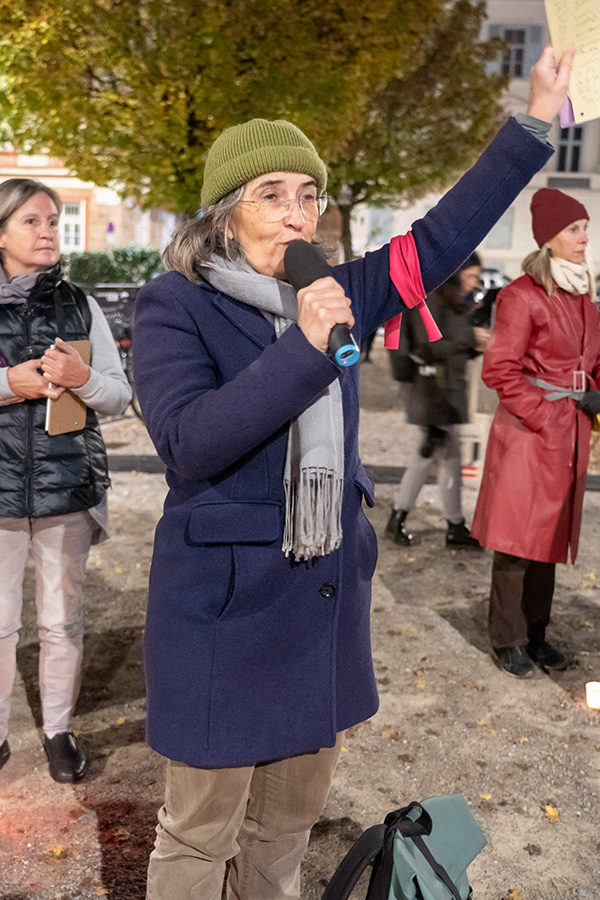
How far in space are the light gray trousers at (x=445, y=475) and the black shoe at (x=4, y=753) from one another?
3914 mm

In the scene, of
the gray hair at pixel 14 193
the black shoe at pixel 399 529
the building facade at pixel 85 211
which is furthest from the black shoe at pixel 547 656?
the building facade at pixel 85 211

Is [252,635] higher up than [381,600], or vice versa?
[252,635]

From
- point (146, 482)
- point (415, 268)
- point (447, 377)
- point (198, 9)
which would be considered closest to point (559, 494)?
point (447, 377)

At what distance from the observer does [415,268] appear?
227 centimetres

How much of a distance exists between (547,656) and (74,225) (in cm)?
3561

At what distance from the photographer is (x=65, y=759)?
12.6 ft

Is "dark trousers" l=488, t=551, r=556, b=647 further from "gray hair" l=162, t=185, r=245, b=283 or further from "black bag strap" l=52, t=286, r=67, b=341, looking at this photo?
"gray hair" l=162, t=185, r=245, b=283

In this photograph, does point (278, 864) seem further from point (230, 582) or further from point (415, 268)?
Answer: point (415, 268)

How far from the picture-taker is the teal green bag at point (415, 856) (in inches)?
88.1

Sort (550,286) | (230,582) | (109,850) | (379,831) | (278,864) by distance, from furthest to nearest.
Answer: (550,286) → (109,850) → (278,864) → (379,831) → (230,582)

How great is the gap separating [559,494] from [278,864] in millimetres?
2754

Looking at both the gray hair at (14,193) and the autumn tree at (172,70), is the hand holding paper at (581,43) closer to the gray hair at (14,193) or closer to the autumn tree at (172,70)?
the gray hair at (14,193)

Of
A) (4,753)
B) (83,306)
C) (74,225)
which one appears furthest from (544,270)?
(74,225)

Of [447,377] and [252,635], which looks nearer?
[252,635]
